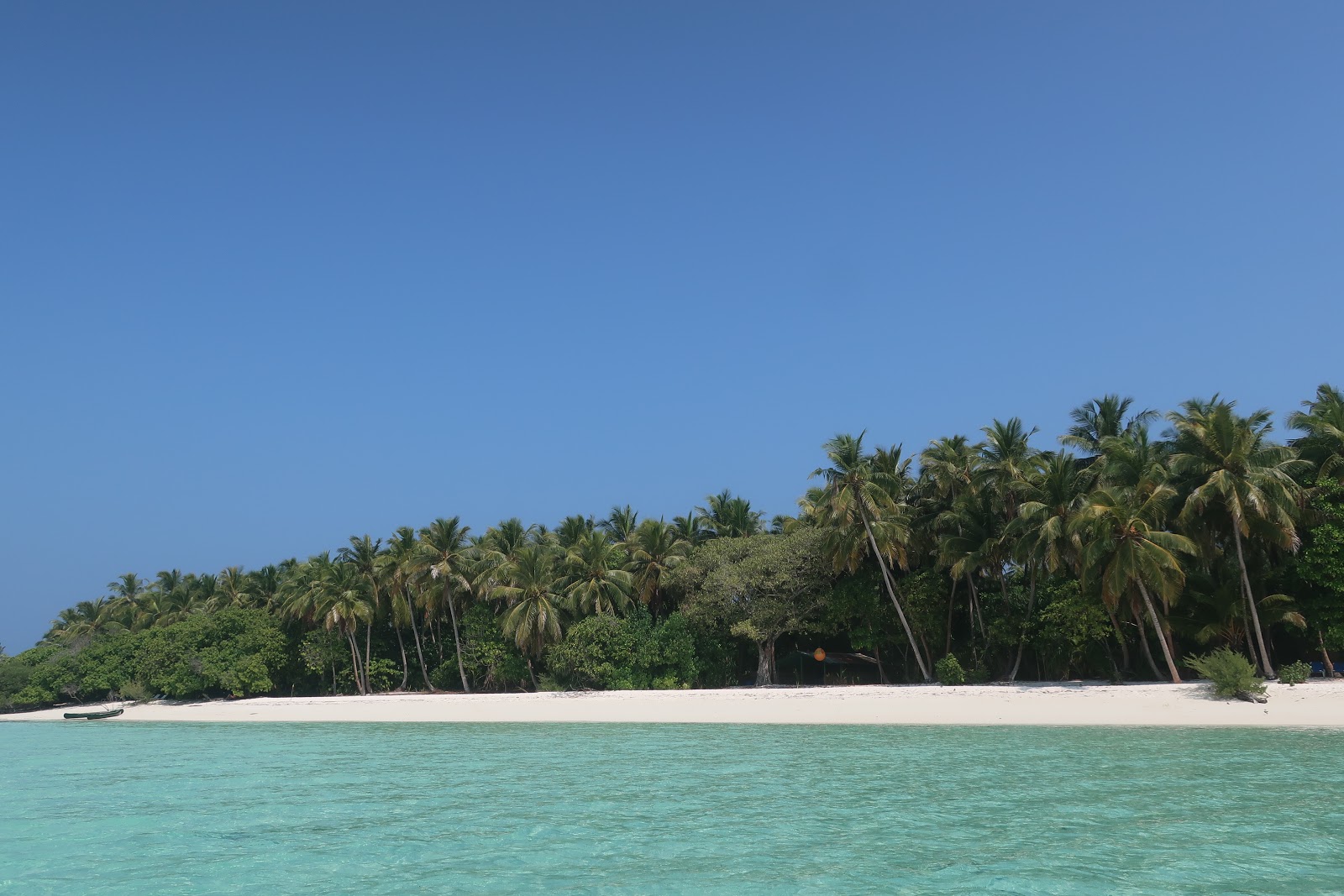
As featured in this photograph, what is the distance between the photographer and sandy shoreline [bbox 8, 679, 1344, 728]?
25.7 meters

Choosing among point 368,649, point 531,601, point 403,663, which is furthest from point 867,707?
point 403,663

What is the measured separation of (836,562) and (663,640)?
951 centimetres

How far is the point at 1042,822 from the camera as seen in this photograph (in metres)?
12.2

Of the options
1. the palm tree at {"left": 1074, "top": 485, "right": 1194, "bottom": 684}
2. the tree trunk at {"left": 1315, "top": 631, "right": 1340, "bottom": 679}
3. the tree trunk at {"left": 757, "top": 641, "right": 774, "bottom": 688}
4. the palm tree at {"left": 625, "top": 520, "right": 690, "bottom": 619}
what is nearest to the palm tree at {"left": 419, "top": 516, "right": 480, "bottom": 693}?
the palm tree at {"left": 625, "top": 520, "right": 690, "bottom": 619}

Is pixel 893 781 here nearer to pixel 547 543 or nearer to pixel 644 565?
pixel 644 565

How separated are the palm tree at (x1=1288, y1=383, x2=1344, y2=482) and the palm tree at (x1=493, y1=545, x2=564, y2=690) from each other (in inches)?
1250

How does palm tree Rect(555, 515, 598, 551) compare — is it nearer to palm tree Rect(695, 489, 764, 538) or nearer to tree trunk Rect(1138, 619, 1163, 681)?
palm tree Rect(695, 489, 764, 538)

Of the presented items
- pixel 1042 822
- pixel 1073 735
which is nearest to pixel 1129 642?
pixel 1073 735

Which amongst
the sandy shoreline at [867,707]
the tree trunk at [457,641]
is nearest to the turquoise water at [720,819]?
the sandy shoreline at [867,707]

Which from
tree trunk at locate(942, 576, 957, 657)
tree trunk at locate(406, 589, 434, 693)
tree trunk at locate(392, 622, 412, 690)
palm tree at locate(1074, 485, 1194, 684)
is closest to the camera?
palm tree at locate(1074, 485, 1194, 684)

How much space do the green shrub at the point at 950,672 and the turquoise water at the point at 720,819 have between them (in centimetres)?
1253

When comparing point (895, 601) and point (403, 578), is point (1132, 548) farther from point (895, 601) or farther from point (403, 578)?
point (403, 578)

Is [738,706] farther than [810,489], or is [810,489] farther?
[810,489]

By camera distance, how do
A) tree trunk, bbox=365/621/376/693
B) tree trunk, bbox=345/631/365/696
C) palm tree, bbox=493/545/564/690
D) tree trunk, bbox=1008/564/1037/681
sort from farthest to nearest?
tree trunk, bbox=365/621/376/693, tree trunk, bbox=345/631/365/696, palm tree, bbox=493/545/564/690, tree trunk, bbox=1008/564/1037/681
